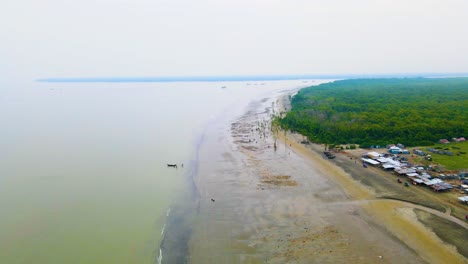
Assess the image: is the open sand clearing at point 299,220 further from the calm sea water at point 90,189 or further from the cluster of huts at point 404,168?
the cluster of huts at point 404,168

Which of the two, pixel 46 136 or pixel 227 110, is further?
pixel 227 110

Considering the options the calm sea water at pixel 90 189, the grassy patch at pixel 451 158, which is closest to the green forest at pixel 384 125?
the grassy patch at pixel 451 158

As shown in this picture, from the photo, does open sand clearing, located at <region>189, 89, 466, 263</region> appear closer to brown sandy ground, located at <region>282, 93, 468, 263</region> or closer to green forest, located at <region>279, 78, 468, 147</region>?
brown sandy ground, located at <region>282, 93, 468, 263</region>

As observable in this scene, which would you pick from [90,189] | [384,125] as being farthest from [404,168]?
[90,189]

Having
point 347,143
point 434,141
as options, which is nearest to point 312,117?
point 347,143

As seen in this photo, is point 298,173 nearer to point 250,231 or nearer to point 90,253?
point 250,231

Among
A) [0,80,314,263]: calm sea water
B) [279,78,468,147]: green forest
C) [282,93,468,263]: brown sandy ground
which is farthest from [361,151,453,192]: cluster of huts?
[0,80,314,263]: calm sea water
